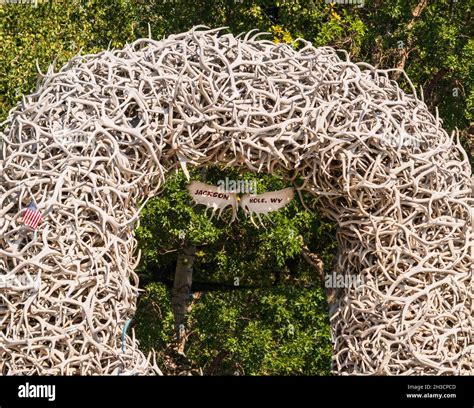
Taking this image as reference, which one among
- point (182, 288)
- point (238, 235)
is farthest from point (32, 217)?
point (182, 288)

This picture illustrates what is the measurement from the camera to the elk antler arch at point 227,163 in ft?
18.6

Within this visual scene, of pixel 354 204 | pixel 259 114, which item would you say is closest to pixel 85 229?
pixel 259 114

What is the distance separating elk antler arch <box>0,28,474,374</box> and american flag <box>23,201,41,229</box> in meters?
0.04

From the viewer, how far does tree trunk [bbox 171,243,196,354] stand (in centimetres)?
1182

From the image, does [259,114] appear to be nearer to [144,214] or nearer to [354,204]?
[354,204]

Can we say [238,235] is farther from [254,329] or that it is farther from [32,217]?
[32,217]

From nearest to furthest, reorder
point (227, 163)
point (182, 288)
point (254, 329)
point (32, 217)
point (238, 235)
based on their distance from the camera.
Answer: point (32, 217) < point (227, 163) < point (254, 329) < point (238, 235) < point (182, 288)

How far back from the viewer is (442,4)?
1202cm

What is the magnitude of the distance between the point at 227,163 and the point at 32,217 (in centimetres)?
116

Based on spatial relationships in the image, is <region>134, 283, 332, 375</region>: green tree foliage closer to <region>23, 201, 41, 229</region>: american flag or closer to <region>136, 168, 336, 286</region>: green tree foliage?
<region>136, 168, 336, 286</region>: green tree foliage

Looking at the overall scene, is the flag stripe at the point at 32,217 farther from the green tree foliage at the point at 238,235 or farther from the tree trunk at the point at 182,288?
the tree trunk at the point at 182,288

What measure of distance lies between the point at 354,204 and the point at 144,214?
4.59 m

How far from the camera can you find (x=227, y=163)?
625cm

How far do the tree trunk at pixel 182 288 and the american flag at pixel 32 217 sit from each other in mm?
6010
